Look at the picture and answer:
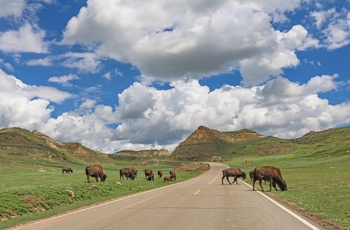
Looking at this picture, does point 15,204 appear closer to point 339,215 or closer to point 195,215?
point 195,215

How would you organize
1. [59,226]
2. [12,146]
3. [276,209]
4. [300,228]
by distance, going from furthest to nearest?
[12,146], [276,209], [59,226], [300,228]

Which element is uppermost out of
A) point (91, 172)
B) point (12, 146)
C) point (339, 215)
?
point (12, 146)

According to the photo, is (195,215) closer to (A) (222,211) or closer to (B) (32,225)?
(A) (222,211)

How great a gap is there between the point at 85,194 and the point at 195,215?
1403 centimetres

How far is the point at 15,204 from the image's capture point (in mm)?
17828

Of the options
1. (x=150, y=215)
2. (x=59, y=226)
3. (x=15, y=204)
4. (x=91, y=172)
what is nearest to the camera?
(x=59, y=226)

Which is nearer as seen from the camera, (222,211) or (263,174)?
(222,211)

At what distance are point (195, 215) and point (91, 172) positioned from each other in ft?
88.0

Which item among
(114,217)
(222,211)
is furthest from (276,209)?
(114,217)

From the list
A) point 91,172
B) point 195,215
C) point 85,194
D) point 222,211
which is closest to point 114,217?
point 195,215

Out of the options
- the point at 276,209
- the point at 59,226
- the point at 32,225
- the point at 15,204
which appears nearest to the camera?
the point at 59,226

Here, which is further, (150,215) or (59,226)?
(150,215)

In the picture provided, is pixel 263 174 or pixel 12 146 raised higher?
pixel 12 146

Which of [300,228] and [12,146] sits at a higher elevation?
[12,146]
